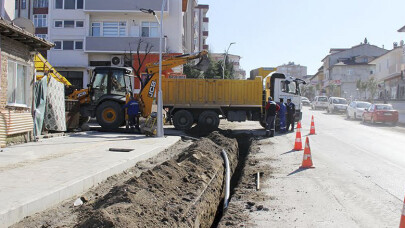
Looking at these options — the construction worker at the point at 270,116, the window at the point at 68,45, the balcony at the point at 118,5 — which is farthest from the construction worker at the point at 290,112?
the window at the point at 68,45

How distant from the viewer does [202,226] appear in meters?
6.76

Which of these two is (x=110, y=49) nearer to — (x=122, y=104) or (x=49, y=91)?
A: (x=122, y=104)

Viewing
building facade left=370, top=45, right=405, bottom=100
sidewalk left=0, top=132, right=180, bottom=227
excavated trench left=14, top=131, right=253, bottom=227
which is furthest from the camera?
building facade left=370, top=45, right=405, bottom=100

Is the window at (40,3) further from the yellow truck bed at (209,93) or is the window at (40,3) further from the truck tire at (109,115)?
the truck tire at (109,115)

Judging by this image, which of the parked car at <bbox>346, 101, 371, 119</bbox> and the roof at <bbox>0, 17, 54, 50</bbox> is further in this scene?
the parked car at <bbox>346, 101, 371, 119</bbox>

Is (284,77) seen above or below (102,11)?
below

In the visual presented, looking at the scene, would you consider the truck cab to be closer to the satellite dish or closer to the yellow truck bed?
the yellow truck bed

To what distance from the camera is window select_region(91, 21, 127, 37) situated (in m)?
36.8

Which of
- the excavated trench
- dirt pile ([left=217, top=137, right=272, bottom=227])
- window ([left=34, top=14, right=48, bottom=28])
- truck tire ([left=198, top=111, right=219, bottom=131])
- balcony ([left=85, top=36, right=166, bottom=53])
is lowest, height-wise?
dirt pile ([left=217, top=137, right=272, bottom=227])

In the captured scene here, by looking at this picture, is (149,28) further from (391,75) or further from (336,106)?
(391,75)

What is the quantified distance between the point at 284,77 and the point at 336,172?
13969mm

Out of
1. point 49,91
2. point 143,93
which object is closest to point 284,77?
point 143,93

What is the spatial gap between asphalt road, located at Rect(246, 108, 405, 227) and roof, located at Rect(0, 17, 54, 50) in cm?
787

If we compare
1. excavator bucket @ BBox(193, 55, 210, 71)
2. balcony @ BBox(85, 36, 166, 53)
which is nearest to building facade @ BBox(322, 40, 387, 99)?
balcony @ BBox(85, 36, 166, 53)
